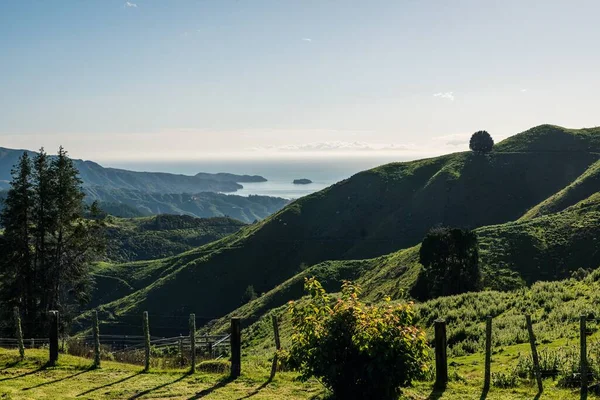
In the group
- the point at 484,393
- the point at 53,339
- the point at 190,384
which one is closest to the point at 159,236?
the point at 53,339

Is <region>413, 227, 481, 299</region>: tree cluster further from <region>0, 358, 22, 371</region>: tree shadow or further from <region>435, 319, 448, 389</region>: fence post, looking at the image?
<region>0, 358, 22, 371</region>: tree shadow

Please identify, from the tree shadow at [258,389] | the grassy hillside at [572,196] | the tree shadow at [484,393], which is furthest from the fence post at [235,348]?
the grassy hillside at [572,196]

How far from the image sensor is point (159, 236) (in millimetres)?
175875

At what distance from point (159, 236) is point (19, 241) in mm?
143339

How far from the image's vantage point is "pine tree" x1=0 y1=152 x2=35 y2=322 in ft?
118

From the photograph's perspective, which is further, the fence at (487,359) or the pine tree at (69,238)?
the pine tree at (69,238)

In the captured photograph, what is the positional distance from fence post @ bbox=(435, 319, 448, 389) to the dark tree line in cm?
3220

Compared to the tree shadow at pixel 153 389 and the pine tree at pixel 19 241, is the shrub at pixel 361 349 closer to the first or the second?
the tree shadow at pixel 153 389

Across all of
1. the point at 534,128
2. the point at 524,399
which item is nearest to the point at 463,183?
the point at 534,128

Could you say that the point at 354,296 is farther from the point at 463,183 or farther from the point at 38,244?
the point at 463,183

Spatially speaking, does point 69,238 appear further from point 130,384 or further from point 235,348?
point 235,348

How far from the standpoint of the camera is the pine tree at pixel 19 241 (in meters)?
36.1

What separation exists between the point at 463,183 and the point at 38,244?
92.7 meters

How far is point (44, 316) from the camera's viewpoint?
3550 cm
